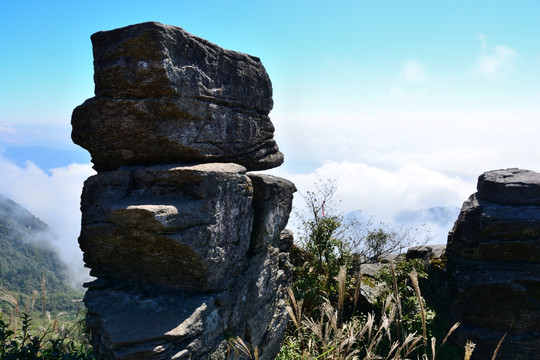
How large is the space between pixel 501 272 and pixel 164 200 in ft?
27.5

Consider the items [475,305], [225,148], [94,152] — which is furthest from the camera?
[475,305]

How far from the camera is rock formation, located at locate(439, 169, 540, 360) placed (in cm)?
892

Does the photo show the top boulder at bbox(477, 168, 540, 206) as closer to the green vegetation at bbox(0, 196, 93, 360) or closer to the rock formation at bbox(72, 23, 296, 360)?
the rock formation at bbox(72, 23, 296, 360)

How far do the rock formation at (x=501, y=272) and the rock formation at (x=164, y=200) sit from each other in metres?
6.24

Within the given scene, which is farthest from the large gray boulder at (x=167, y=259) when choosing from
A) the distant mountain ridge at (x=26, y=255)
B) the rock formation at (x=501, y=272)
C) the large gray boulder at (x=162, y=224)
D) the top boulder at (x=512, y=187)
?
the distant mountain ridge at (x=26, y=255)

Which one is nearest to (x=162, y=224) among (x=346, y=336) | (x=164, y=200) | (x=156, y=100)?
(x=164, y=200)

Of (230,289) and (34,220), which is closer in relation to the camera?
(230,289)

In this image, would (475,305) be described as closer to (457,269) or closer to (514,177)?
(457,269)

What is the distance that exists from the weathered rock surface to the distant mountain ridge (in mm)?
79098

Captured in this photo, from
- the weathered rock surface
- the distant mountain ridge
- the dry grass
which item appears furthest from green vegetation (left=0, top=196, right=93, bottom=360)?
the dry grass

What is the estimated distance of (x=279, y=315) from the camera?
23.0 ft

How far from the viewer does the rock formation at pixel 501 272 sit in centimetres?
892

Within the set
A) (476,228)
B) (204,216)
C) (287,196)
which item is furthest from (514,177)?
(204,216)

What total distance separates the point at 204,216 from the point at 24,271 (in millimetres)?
108488
